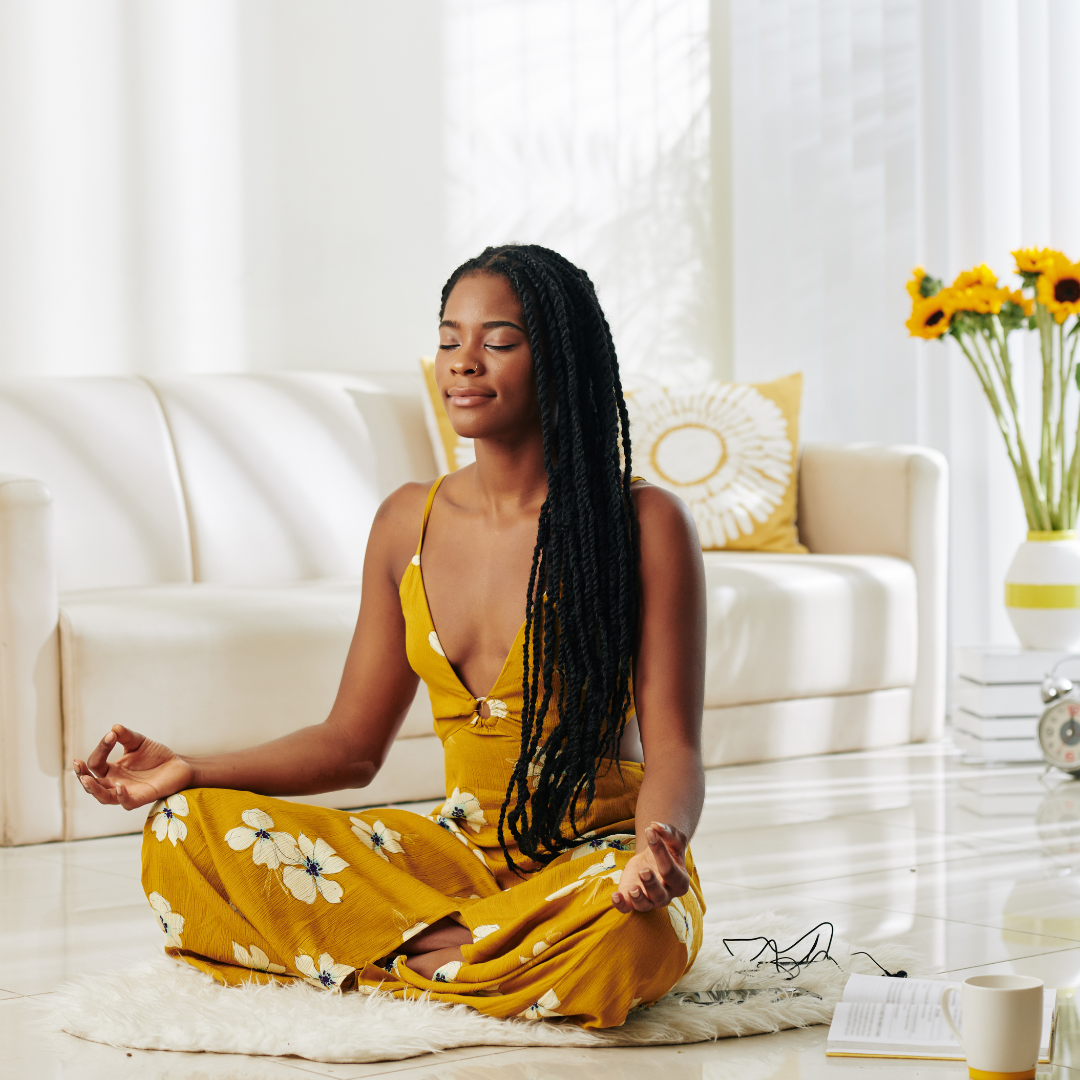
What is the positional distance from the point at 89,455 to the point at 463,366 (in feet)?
5.88

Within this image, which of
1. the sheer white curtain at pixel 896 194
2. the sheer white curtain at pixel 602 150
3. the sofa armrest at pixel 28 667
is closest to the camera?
the sofa armrest at pixel 28 667

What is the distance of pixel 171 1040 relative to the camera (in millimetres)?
1513

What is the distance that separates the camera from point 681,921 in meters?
1.53

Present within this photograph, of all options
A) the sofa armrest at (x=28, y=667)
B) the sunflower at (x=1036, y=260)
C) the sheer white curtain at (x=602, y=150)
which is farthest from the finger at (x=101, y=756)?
the sheer white curtain at (x=602, y=150)

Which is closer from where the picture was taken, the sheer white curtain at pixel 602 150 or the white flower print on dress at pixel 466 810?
the white flower print on dress at pixel 466 810

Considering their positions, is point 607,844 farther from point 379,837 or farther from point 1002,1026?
point 1002,1026

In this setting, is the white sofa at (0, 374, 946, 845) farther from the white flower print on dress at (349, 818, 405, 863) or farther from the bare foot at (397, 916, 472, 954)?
the bare foot at (397, 916, 472, 954)

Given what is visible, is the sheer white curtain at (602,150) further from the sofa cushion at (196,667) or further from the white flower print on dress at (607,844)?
the white flower print on dress at (607,844)

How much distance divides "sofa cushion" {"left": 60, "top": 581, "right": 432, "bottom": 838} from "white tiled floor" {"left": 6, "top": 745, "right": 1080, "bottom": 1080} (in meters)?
0.20

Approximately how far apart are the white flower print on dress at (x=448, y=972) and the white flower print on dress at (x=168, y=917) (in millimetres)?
272

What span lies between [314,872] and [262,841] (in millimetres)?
60

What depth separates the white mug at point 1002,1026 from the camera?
1.33 m

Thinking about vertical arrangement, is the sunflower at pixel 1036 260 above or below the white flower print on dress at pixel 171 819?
above

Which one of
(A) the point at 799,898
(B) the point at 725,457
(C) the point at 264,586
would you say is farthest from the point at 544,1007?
(B) the point at 725,457
